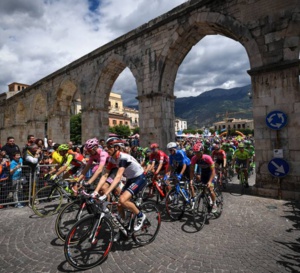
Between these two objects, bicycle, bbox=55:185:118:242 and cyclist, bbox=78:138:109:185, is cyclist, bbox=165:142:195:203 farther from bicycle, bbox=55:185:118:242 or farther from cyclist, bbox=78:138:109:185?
bicycle, bbox=55:185:118:242

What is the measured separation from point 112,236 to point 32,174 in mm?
4274

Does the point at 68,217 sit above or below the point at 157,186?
below

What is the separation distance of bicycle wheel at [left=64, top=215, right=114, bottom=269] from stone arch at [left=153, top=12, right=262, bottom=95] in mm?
6925

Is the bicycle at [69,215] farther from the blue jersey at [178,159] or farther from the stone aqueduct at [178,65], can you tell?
the stone aqueduct at [178,65]

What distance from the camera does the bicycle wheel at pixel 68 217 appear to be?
3943mm

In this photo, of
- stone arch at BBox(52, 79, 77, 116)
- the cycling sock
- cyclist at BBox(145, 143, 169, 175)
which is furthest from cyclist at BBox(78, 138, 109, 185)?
stone arch at BBox(52, 79, 77, 116)

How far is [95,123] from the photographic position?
44.9 ft

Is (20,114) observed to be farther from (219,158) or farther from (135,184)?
(135,184)

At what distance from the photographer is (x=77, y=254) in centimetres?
316

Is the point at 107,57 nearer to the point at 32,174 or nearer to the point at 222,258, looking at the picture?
the point at 32,174

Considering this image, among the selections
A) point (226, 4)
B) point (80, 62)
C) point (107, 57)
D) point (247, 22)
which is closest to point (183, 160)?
point (247, 22)

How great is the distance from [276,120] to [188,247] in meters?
4.96

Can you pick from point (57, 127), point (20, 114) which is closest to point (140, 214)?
point (57, 127)

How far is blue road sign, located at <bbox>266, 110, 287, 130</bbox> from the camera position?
6439mm
